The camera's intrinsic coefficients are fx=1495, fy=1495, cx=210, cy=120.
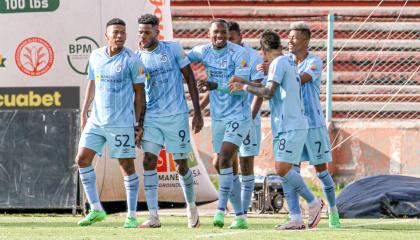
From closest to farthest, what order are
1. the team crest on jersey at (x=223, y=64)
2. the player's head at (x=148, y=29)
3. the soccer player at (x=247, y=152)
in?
the player's head at (x=148, y=29), the team crest on jersey at (x=223, y=64), the soccer player at (x=247, y=152)

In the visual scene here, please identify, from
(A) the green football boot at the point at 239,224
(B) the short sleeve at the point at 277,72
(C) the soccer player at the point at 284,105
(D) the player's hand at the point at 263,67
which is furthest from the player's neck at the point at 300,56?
(A) the green football boot at the point at 239,224

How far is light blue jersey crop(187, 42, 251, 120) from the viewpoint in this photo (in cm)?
1448

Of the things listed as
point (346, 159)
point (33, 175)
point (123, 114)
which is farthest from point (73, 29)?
point (346, 159)

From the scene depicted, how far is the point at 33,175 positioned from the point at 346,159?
5.31 meters

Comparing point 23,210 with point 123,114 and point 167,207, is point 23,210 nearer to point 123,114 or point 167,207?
point 167,207

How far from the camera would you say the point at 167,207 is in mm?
18109

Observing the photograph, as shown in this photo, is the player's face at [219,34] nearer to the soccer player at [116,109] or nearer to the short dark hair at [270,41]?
the short dark hair at [270,41]

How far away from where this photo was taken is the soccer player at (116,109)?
14312 millimetres

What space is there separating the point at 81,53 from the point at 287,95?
3.93 m

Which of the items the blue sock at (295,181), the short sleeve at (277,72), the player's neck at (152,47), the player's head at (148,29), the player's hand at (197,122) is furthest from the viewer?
the player's neck at (152,47)

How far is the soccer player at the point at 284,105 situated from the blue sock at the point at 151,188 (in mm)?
1229

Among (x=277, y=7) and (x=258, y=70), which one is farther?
(x=277, y=7)

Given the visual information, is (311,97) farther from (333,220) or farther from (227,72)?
(333,220)

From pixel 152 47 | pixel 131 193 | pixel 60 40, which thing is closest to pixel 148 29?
pixel 152 47
